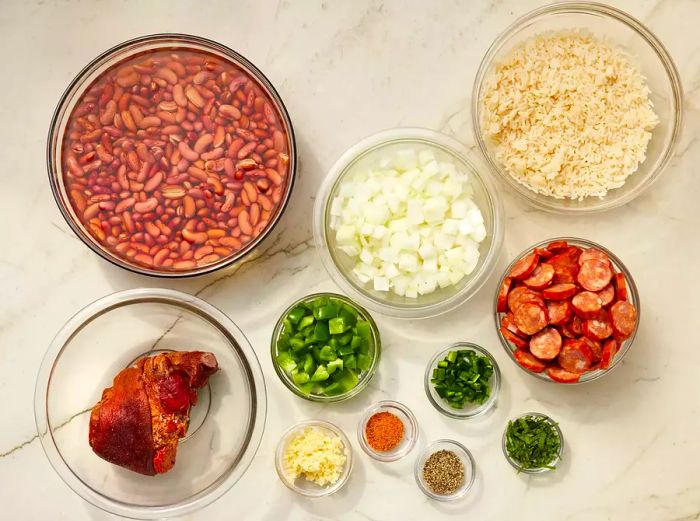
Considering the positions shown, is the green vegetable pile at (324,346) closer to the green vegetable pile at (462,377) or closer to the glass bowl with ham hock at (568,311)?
the green vegetable pile at (462,377)

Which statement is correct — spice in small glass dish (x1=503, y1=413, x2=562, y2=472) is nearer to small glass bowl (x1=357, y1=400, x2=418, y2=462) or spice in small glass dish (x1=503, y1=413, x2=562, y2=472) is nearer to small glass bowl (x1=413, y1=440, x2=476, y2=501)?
small glass bowl (x1=413, y1=440, x2=476, y2=501)

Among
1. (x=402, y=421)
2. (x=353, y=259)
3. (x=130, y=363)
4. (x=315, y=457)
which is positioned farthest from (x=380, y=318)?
(x=130, y=363)

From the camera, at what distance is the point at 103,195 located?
2.04 meters

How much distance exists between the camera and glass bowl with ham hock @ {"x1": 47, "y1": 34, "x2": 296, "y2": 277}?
2023mm

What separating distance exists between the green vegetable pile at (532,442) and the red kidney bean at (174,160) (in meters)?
1.05

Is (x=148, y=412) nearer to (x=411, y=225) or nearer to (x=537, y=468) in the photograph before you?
(x=411, y=225)

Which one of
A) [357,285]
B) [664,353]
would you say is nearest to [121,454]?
[357,285]

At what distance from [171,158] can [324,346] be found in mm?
749

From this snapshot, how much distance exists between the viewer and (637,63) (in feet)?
6.93

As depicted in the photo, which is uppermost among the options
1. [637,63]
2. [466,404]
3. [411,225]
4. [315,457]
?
[637,63]

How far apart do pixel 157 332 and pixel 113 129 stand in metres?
0.66

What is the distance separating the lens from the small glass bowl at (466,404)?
7.02 ft

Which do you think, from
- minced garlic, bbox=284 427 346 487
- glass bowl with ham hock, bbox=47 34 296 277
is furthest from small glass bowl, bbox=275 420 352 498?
glass bowl with ham hock, bbox=47 34 296 277

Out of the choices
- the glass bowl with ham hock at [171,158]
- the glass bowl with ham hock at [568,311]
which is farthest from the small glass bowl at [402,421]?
the glass bowl with ham hock at [171,158]
